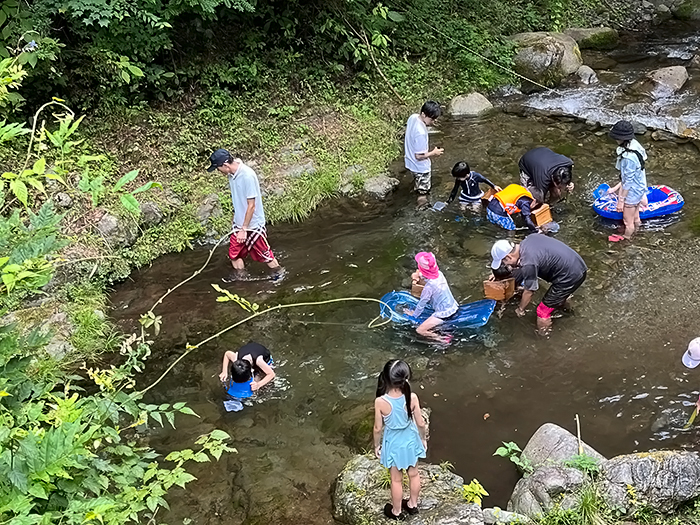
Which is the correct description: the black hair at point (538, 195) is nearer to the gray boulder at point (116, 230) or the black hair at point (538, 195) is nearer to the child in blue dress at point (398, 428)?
the child in blue dress at point (398, 428)

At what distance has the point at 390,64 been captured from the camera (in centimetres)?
1181

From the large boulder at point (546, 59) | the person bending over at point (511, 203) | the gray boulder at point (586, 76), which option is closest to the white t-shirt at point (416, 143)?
the person bending over at point (511, 203)

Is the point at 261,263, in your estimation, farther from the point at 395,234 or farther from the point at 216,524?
the point at 216,524

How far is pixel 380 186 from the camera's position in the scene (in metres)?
9.47

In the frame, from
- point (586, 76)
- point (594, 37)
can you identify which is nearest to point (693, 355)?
point (586, 76)

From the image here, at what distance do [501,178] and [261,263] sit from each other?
13.7 ft

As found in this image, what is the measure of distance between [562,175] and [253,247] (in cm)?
428

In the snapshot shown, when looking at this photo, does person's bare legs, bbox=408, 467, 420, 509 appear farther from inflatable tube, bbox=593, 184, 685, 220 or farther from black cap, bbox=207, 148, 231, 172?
inflatable tube, bbox=593, 184, 685, 220

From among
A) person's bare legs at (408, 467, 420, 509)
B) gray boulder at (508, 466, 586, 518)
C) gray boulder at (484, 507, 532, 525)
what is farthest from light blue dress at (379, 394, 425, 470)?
gray boulder at (508, 466, 586, 518)

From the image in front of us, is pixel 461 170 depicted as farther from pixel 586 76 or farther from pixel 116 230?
pixel 586 76

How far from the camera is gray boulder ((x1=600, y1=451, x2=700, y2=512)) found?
15.3 feet

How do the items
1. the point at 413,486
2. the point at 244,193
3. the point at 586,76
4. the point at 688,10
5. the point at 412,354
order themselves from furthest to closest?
the point at 688,10 → the point at 586,76 → the point at 244,193 → the point at 412,354 → the point at 413,486

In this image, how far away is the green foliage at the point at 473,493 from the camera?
475 centimetres

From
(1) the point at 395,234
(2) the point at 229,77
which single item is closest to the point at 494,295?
(1) the point at 395,234
